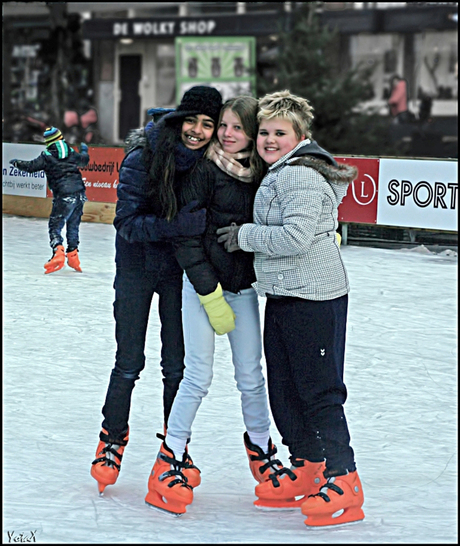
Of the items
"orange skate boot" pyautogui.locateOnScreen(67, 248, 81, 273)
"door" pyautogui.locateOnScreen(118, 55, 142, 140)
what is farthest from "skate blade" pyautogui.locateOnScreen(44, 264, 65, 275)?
"door" pyautogui.locateOnScreen(118, 55, 142, 140)

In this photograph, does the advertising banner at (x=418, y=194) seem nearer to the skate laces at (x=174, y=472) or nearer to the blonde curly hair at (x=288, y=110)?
the blonde curly hair at (x=288, y=110)

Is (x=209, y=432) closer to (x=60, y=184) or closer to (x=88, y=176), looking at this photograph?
(x=60, y=184)

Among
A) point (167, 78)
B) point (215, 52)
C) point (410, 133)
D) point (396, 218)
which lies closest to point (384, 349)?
point (396, 218)

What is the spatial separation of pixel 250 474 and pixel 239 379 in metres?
0.61

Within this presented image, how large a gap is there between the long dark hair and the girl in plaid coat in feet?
0.74

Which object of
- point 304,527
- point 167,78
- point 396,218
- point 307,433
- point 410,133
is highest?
point 167,78

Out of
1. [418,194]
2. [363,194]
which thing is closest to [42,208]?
[363,194]

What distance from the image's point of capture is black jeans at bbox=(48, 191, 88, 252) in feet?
32.5

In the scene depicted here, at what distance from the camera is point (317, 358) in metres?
3.45

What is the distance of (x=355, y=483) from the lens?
3461 millimetres

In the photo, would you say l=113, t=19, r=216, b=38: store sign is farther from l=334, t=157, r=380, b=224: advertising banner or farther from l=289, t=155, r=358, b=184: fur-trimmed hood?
l=289, t=155, r=358, b=184: fur-trimmed hood

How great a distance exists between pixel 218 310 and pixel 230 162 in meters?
0.54

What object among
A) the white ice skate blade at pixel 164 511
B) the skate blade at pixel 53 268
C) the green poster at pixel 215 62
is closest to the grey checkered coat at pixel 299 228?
the white ice skate blade at pixel 164 511

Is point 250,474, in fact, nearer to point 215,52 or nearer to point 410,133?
point 410,133
